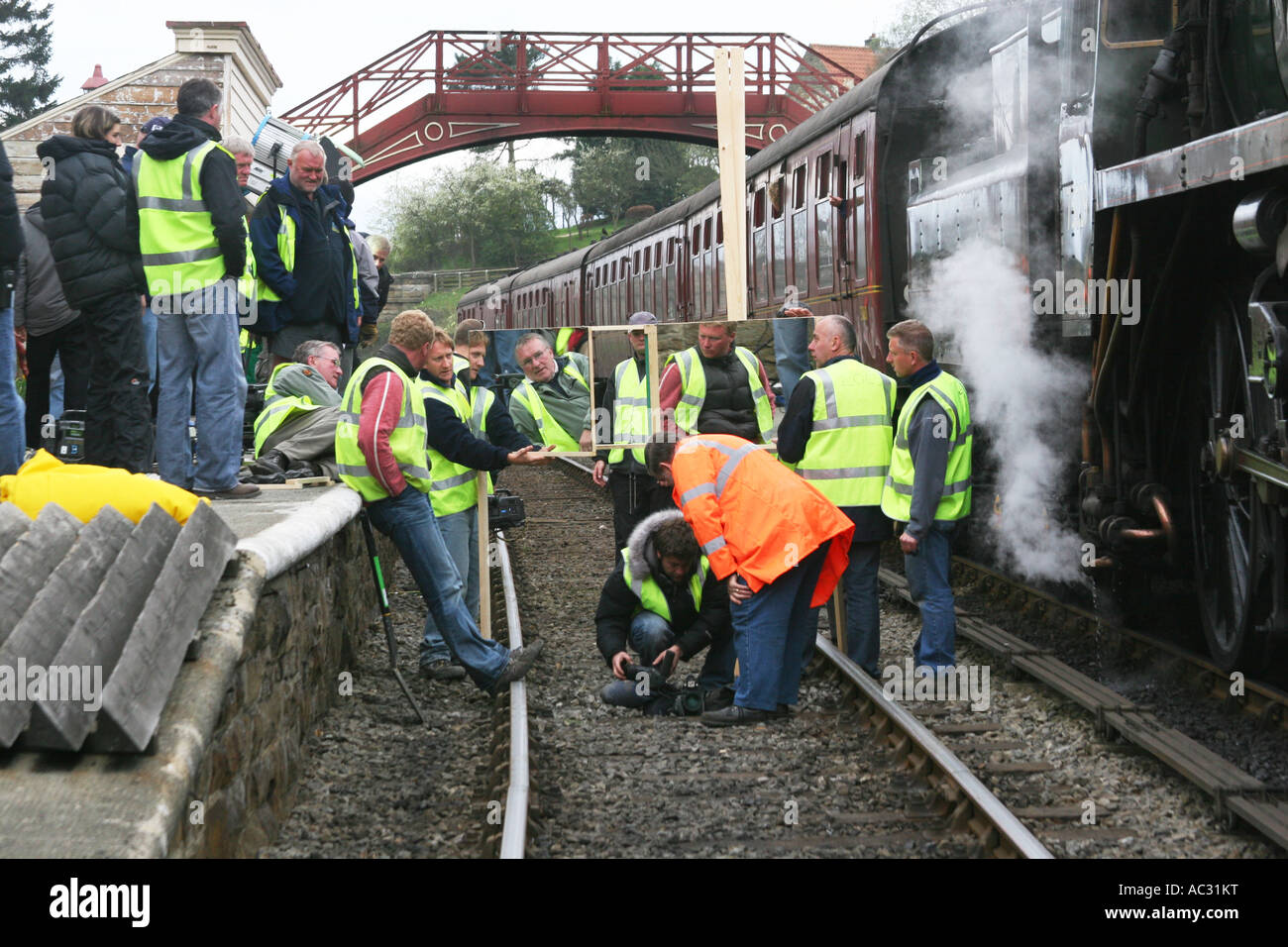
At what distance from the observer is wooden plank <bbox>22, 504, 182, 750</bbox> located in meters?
3.89

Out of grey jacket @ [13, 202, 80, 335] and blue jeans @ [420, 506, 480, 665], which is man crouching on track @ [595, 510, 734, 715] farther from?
grey jacket @ [13, 202, 80, 335]

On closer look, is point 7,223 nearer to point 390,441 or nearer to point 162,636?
point 390,441

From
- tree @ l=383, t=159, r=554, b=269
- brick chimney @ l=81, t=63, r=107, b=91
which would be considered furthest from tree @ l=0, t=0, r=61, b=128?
brick chimney @ l=81, t=63, r=107, b=91

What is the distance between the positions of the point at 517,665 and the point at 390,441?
1.30 m

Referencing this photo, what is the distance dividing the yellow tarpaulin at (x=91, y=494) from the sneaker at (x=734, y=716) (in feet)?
8.51

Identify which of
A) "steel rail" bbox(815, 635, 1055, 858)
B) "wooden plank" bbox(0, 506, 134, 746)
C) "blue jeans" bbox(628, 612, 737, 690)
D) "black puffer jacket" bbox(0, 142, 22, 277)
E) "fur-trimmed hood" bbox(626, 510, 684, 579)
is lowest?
"steel rail" bbox(815, 635, 1055, 858)

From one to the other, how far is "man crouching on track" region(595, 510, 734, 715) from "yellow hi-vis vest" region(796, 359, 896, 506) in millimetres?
879

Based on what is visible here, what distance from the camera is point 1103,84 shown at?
7086mm

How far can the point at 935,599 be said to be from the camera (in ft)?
24.2

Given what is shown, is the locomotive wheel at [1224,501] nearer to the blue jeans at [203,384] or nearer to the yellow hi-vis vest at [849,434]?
the yellow hi-vis vest at [849,434]
